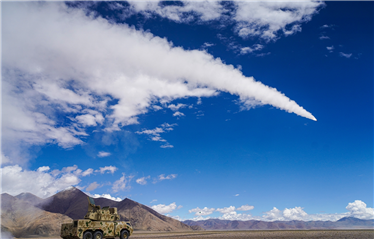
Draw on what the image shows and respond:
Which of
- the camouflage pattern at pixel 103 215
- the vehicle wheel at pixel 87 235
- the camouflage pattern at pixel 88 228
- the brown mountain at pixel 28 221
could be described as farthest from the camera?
the brown mountain at pixel 28 221

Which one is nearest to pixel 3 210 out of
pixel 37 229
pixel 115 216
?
pixel 37 229

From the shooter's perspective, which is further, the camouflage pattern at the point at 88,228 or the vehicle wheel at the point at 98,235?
the vehicle wheel at the point at 98,235

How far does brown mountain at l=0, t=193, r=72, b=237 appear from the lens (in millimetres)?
151250

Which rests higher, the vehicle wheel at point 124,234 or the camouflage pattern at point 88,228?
the camouflage pattern at point 88,228

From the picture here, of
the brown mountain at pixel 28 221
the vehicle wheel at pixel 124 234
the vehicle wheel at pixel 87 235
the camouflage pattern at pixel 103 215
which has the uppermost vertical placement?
the camouflage pattern at pixel 103 215

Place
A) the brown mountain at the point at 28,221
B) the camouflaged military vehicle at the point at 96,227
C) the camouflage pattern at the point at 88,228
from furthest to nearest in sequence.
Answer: the brown mountain at the point at 28,221 < the camouflaged military vehicle at the point at 96,227 < the camouflage pattern at the point at 88,228

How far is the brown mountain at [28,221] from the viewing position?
151250 millimetres

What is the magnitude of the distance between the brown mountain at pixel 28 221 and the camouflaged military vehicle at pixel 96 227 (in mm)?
139242

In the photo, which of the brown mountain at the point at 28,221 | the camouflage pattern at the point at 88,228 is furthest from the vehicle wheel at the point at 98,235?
the brown mountain at the point at 28,221

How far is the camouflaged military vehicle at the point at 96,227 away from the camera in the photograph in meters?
30.0

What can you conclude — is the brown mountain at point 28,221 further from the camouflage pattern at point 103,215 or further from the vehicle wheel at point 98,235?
the vehicle wheel at point 98,235

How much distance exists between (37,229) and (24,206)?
184 feet

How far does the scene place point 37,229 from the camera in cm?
15425

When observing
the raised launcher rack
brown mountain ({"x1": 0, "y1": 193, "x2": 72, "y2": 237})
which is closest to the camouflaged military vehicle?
the raised launcher rack
